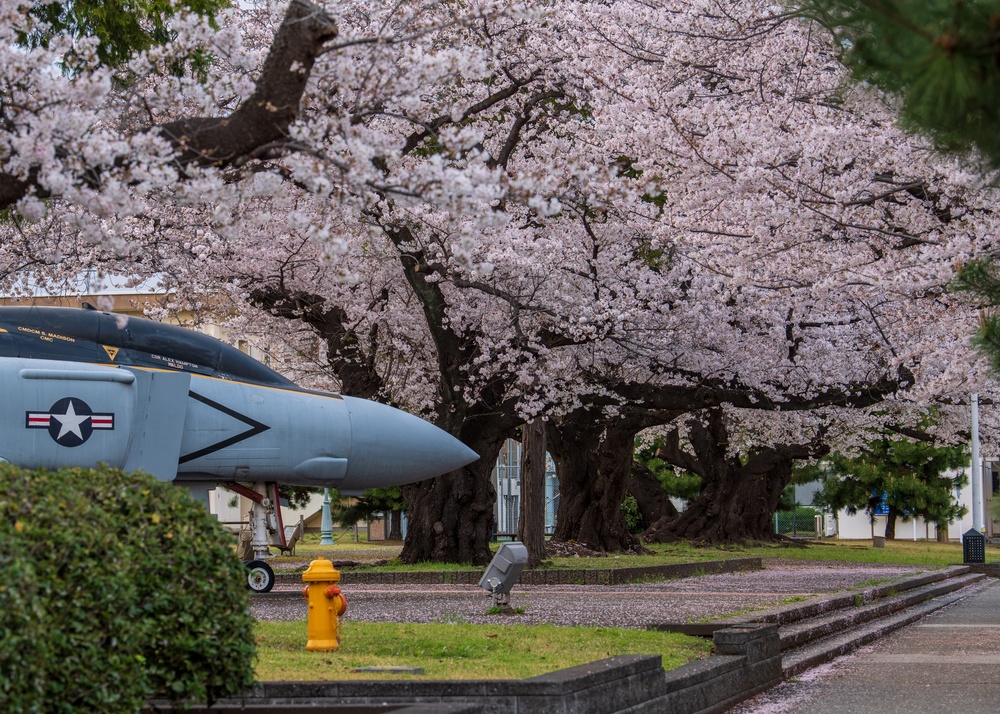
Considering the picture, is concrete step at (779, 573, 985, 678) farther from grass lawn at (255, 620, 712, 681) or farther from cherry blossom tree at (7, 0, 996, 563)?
cherry blossom tree at (7, 0, 996, 563)

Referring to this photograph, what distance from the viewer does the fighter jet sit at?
12.6 m

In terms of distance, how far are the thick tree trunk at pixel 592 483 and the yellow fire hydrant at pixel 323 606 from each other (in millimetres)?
19081

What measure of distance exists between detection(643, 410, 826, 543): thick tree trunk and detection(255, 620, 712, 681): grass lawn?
81.8ft

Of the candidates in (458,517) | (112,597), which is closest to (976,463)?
(458,517)

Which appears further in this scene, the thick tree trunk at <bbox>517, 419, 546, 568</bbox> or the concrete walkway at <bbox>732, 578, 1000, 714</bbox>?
the thick tree trunk at <bbox>517, 419, 546, 568</bbox>

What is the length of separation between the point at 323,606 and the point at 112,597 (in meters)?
4.37

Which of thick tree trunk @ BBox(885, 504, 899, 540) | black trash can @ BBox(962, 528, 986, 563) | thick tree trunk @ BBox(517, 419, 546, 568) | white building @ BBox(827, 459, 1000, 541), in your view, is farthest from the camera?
white building @ BBox(827, 459, 1000, 541)

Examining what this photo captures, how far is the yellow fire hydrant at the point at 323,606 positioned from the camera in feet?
27.8

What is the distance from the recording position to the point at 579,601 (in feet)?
47.3

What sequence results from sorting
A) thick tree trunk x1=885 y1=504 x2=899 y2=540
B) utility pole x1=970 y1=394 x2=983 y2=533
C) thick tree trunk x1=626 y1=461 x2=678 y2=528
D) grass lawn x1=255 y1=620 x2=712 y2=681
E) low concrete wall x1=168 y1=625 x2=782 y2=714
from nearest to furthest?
low concrete wall x1=168 y1=625 x2=782 y2=714, grass lawn x1=255 y1=620 x2=712 y2=681, utility pole x1=970 y1=394 x2=983 y2=533, thick tree trunk x1=626 y1=461 x2=678 y2=528, thick tree trunk x1=885 y1=504 x2=899 y2=540

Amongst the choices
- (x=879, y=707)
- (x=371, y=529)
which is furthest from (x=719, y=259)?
(x=371, y=529)

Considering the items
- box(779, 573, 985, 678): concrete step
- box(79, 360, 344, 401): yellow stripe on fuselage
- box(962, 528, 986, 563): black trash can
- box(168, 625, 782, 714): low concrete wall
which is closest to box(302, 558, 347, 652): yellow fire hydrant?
box(168, 625, 782, 714): low concrete wall

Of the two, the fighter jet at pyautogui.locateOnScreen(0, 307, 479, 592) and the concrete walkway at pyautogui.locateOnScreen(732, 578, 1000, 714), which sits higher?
the fighter jet at pyautogui.locateOnScreen(0, 307, 479, 592)

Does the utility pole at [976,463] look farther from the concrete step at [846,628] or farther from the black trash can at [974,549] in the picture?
the concrete step at [846,628]
